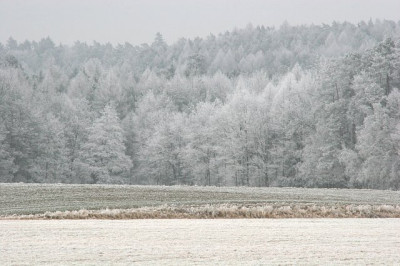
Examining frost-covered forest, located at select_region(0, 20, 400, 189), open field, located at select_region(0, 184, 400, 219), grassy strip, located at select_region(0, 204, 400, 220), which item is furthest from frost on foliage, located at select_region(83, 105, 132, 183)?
grassy strip, located at select_region(0, 204, 400, 220)

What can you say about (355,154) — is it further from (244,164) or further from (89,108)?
(89,108)

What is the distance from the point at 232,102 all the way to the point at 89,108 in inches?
1107

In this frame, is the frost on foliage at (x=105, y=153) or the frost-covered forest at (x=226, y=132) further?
the frost on foliage at (x=105, y=153)

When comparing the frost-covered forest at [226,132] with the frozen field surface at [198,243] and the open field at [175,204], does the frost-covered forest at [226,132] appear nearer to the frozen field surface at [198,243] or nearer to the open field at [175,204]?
the open field at [175,204]

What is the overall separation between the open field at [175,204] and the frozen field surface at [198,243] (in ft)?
12.1

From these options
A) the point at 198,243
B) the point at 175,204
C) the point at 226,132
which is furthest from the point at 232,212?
the point at 226,132

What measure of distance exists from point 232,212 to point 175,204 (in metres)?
3.38

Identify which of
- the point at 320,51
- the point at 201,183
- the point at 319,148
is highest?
the point at 320,51

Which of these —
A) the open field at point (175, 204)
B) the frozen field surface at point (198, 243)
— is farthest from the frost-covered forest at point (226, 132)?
the frozen field surface at point (198, 243)

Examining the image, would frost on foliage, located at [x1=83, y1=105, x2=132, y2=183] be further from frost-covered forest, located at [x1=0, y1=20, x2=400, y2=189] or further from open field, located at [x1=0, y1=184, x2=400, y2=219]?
open field, located at [x1=0, y1=184, x2=400, y2=219]

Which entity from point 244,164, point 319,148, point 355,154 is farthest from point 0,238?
point 244,164

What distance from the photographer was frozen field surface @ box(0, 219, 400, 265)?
54.8ft

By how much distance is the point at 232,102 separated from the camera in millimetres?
79812

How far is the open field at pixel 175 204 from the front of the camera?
1196 inches
